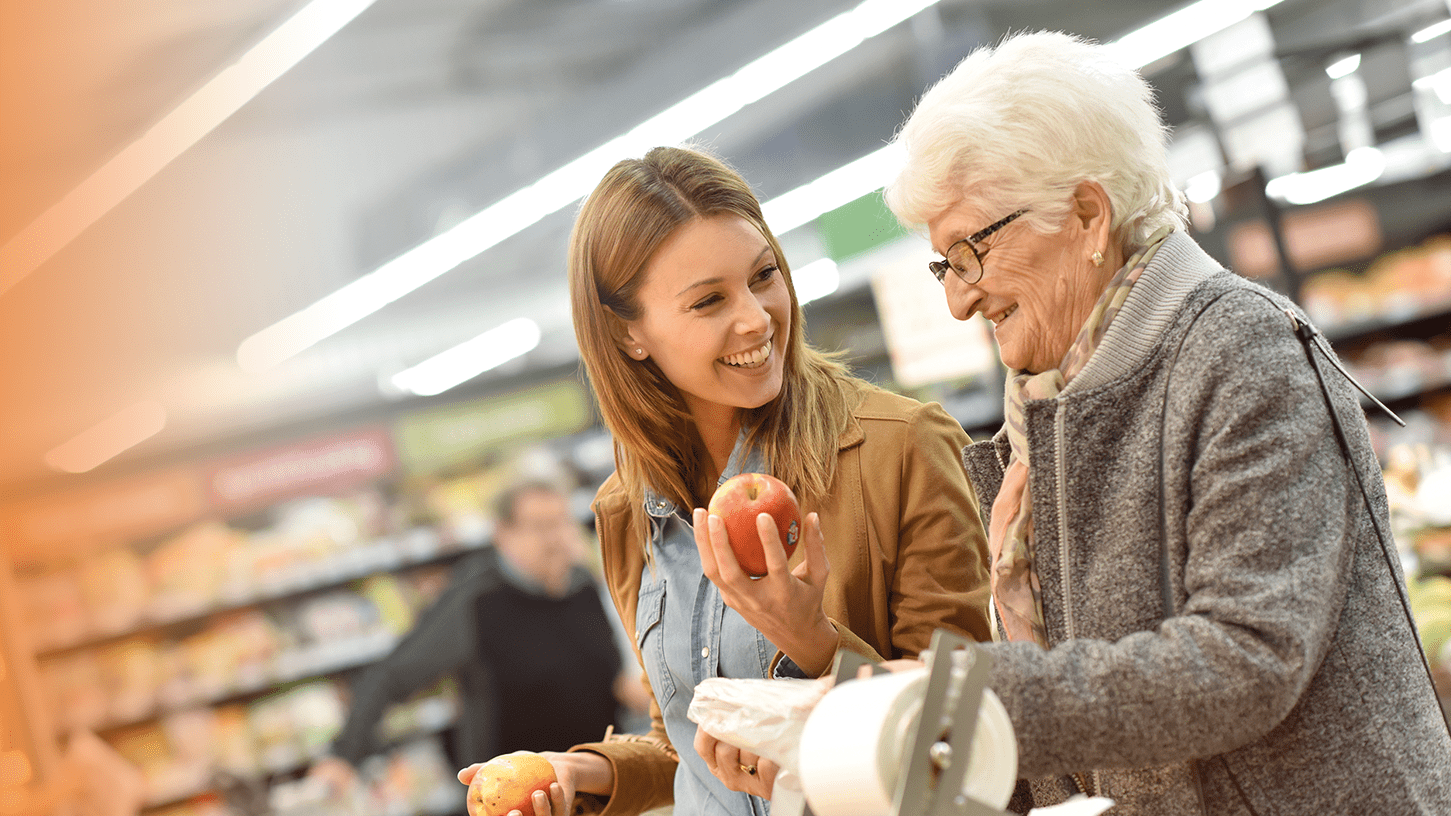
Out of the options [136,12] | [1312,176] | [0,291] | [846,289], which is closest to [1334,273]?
[1312,176]

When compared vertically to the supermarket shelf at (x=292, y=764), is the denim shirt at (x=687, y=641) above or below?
above

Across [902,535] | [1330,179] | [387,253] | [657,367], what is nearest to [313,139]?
[387,253]

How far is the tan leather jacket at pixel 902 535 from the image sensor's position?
169 cm

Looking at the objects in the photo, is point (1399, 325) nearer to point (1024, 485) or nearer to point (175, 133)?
point (1024, 485)

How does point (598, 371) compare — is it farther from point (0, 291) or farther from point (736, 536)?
point (0, 291)

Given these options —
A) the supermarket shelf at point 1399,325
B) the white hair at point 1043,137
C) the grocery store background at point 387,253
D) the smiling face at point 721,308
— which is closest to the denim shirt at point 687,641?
the smiling face at point 721,308

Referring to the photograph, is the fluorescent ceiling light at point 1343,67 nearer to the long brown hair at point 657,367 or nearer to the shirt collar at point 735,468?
the long brown hair at point 657,367

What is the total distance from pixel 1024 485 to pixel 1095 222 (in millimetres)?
361

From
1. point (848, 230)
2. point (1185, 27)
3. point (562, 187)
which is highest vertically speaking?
point (562, 187)

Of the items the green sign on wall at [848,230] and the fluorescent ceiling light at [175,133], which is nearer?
the fluorescent ceiling light at [175,133]

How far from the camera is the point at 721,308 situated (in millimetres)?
1850

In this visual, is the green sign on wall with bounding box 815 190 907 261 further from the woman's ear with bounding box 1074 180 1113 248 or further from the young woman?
the woman's ear with bounding box 1074 180 1113 248

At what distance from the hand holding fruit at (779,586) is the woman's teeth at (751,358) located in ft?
1.19

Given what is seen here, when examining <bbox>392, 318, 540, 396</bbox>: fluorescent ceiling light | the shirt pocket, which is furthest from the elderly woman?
<bbox>392, 318, 540, 396</bbox>: fluorescent ceiling light
